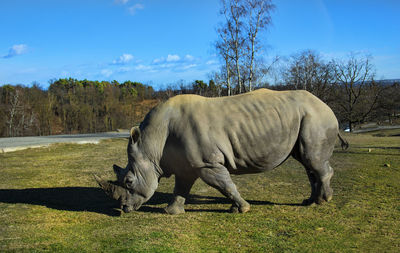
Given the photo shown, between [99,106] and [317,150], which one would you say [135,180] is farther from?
[99,106]

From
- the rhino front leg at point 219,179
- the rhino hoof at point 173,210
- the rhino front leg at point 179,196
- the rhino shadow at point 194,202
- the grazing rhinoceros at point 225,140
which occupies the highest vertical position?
the grazing rhinoceros at point 225,140

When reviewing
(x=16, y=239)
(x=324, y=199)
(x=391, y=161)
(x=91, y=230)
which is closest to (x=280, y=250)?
(x=324, y=199)

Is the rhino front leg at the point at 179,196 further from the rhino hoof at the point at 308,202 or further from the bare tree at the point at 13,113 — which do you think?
the bare tree at the point at 13,113

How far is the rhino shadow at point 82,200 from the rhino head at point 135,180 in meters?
0.45

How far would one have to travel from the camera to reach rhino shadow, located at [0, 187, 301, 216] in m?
7.11

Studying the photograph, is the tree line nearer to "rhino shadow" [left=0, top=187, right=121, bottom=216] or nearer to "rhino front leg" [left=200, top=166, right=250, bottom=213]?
"rhino shadow" [left=0, top=187, right=121, bottom=216]

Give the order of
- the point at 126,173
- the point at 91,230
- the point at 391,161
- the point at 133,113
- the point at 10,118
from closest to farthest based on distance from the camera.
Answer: the point at 91,230, the point at 126,173, the point at 391,161, the point at 10,118, the point at 133,113

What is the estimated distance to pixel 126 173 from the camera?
6438mm

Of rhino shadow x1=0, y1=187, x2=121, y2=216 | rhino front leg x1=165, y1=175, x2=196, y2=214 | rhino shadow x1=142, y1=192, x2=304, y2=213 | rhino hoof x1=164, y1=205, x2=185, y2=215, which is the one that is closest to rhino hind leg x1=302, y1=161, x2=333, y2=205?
rhino shadow x1=142, y1=192, x2=304, y2=213

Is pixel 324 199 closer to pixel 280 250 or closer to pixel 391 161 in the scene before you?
pixel 280 250

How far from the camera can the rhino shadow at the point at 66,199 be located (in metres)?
7.23

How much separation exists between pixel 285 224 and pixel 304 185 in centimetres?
332

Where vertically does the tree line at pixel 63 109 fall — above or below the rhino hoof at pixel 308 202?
above

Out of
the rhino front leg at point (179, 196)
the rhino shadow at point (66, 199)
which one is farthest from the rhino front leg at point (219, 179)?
the rhino shadow at point (66, 199)
